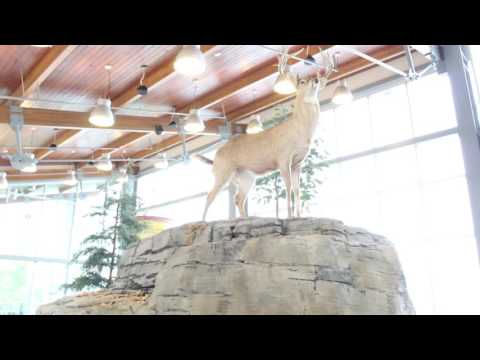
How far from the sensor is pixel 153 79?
8.77m

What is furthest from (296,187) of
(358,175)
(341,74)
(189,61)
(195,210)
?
(195,210)

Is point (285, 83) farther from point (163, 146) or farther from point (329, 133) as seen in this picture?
point (163, 146)

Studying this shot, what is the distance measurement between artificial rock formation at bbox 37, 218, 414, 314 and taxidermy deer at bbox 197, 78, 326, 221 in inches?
25.2

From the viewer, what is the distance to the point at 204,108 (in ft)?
35.9

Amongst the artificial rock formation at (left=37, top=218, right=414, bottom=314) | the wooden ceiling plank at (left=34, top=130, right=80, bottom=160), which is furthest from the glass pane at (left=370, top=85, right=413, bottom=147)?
the wooden ceiling plank at (left=34, top=130, right=80, bottom=160)

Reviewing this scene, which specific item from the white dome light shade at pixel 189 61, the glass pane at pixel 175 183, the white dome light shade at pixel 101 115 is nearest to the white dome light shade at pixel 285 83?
the white dome light shade at pixel 189 61

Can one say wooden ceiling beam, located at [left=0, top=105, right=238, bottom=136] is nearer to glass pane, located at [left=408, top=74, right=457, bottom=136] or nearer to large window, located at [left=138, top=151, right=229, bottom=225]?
large window, located at [left=138, top=151, right=229, bottom=225]

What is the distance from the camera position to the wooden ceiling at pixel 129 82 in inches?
306

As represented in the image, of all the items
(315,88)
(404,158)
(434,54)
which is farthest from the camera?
(404,158)

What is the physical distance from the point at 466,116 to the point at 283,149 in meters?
5.08
